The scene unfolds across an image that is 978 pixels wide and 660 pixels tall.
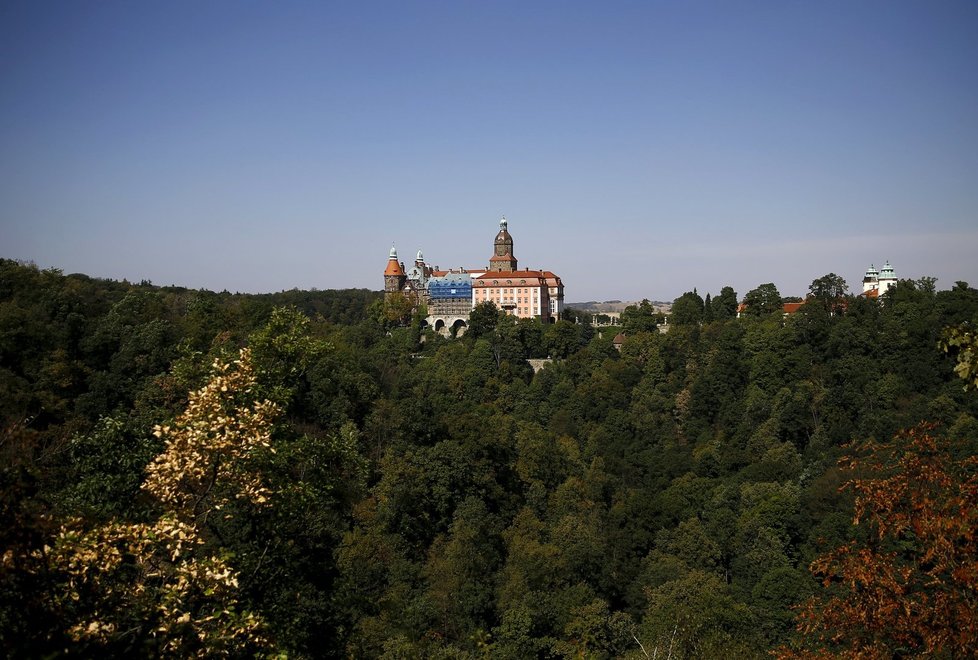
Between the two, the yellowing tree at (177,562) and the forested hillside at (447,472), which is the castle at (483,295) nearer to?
the forested hillside at (447,472)

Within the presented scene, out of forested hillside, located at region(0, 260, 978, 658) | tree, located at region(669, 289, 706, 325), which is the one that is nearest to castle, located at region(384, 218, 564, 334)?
forested hillside, located at region(0, 260, 978, 658)

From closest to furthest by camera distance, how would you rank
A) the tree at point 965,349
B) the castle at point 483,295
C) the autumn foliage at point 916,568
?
the autumn foliage at point 916,568 → the tree at point 965,349 → the castle at point 483,295

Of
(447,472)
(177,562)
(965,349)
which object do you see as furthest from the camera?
(447,472)

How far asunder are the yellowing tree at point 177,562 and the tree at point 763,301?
58381mm

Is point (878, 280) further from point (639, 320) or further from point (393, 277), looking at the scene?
point (393, 277)

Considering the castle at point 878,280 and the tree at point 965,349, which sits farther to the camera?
the castle at point 878,280

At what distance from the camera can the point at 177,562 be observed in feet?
22.4

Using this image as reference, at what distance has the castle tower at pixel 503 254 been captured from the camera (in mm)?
87188

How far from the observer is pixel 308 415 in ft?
108

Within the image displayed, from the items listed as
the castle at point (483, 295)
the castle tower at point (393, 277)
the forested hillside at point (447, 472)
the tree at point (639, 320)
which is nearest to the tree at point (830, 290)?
Result: the forested hillside at point (447, 472)

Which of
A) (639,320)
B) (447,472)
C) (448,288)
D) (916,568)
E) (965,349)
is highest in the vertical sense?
(448,288)

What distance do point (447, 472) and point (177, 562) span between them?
22.8 metres

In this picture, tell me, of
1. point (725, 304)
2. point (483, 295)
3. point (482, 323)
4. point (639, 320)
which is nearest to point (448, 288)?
point (483, 295)

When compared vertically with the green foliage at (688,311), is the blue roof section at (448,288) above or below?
above
